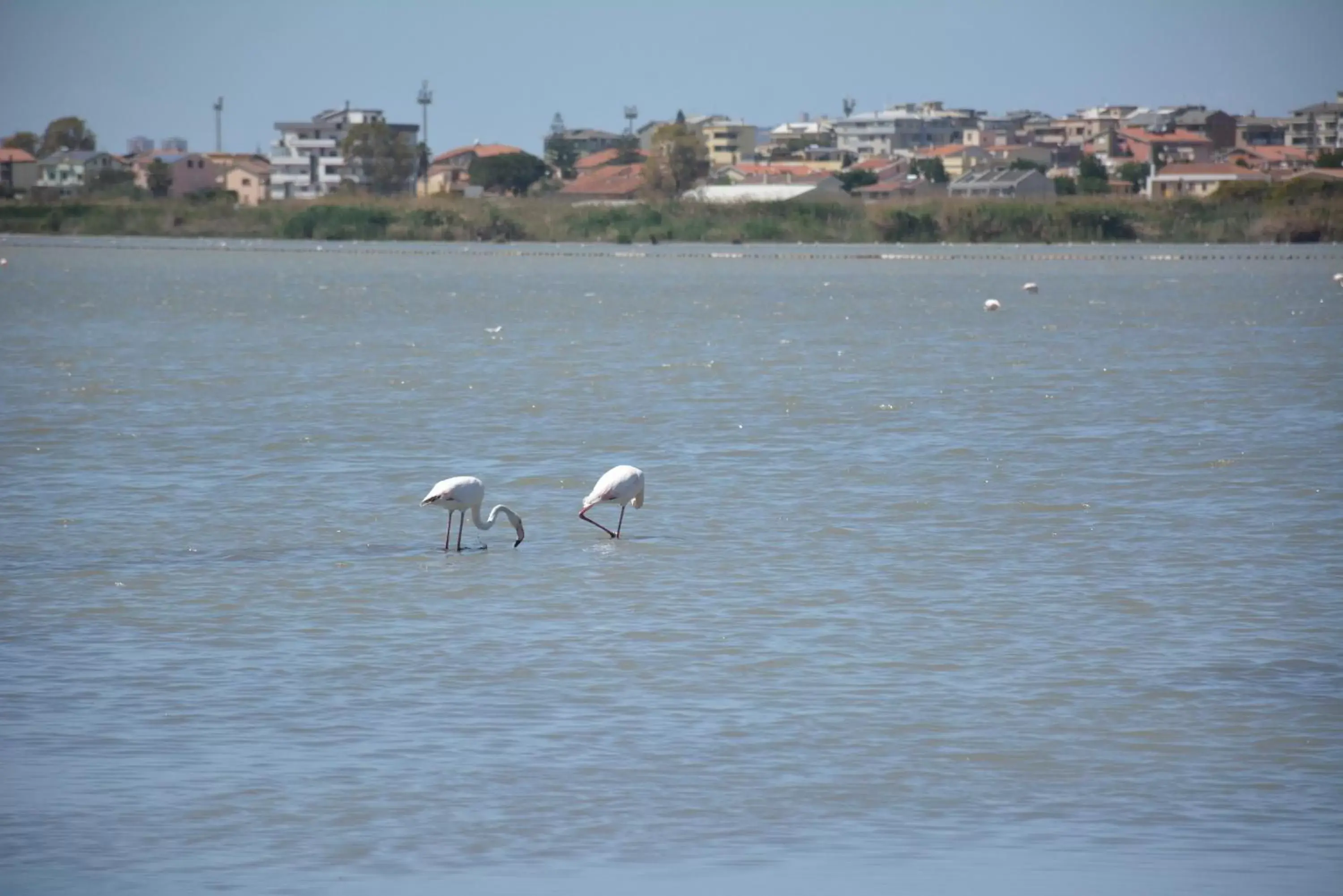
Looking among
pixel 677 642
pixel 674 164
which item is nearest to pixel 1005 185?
pixel 674 164

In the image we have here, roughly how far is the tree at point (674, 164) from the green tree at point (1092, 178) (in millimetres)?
28017

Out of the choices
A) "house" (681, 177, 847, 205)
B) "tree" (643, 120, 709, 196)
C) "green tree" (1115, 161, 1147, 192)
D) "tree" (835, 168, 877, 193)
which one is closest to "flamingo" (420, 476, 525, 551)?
"house" (681, 177, 847, 205)

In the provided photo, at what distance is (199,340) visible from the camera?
41.4m

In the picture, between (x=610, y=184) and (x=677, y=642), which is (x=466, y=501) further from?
(x=610, y=184)

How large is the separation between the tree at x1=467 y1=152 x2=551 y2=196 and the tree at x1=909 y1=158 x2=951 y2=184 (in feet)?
111

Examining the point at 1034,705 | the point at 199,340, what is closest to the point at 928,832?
the point at 1034,705

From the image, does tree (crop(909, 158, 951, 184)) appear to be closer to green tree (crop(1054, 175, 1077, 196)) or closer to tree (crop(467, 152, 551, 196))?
green tree (crop(1054, 175, 1077, 196))

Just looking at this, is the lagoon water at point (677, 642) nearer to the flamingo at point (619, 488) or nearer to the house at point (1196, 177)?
the flamingo at point (619, 488)

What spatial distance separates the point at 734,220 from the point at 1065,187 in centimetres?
4890

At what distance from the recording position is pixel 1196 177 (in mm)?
170000

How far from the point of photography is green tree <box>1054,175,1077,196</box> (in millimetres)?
159000

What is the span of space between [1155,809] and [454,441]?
14.9 m

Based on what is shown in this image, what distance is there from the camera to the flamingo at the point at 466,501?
14.9 m

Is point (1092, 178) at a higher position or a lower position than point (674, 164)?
lower
